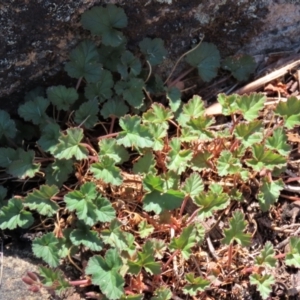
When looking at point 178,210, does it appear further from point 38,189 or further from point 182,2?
point 182,2

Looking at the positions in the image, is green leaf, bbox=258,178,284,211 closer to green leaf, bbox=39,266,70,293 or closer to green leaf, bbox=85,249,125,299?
green leaf, bbox=85,249,125,299

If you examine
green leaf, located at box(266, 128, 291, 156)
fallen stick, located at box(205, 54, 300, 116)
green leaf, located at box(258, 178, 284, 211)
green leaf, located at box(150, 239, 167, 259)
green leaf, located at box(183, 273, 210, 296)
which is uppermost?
fallen stick, located at box(205, 54, 300, 116)

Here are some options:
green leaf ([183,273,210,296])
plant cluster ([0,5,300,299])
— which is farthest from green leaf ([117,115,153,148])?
green leaf ([183,273,210,296])

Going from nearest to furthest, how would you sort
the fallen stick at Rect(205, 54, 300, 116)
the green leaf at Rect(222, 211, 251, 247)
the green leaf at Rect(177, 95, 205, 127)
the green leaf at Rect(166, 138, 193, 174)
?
the green leaf at Rect(222, 211, 251, 247) < the green leaf at Rect(166, 138, 193, 174) < the green leaf at Rect(177, 95, 205, 127) < the fallen stick at Rect(205, 54, 300, 116)

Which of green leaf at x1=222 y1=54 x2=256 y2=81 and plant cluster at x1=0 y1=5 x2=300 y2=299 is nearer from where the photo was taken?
plant cluster at x1=0 y1=5 x2=300 y2=299

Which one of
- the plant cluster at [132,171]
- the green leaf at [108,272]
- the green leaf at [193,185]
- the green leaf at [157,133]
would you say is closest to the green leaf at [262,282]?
the plant cluster at [132,171]

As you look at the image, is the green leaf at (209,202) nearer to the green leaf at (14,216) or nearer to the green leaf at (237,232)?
the green leaf at (237,232)
